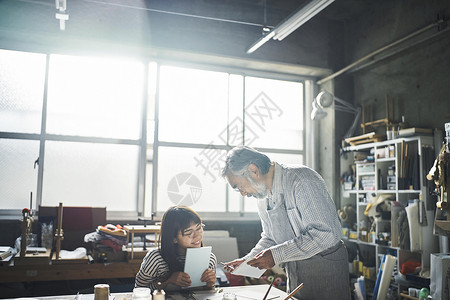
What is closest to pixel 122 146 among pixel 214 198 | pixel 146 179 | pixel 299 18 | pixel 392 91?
pixel 146 179

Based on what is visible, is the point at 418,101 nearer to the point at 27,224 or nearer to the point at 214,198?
the point at 214,198

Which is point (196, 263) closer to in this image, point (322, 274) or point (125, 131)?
point (322, 274)

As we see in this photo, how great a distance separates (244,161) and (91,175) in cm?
336

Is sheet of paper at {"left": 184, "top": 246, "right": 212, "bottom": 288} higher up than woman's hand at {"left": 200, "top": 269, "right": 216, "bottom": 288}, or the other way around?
sheet of paper at {"left": 184, "top": 246, "right": 212, "bottom": 288}

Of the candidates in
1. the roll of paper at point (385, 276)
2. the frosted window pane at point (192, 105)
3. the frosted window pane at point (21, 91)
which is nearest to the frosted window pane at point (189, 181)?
the frosted window pane at point (192, 105)

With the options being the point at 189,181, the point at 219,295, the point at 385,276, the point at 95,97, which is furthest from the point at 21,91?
the point at 385,276

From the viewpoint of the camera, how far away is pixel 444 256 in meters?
3.51

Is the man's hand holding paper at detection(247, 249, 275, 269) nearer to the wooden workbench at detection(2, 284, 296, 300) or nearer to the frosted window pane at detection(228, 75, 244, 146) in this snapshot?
the wooden workbench at detection(2, 284, 296, 300)

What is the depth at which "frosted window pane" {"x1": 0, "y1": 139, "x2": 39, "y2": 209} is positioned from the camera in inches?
194

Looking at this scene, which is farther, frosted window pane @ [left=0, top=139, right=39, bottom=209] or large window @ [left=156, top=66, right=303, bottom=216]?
large window @ [left=156, top=66, right=303, bottom=216]

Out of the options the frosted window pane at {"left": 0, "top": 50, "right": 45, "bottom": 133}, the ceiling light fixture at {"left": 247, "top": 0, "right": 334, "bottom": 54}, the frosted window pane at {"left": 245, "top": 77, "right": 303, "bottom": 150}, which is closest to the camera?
the ceiling light fixture at {"left": 247, "top": 0, "right": 334, "bottom": 54}

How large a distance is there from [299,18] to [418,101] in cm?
190

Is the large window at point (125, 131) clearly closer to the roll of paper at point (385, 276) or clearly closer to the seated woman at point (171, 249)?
the roll of paper at point (385, 276)

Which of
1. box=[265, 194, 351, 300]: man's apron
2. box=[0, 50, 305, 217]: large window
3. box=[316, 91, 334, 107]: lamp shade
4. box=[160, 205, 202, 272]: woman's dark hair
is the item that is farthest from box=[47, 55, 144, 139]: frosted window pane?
box=[265, 194, 351, 300]: man's apron
